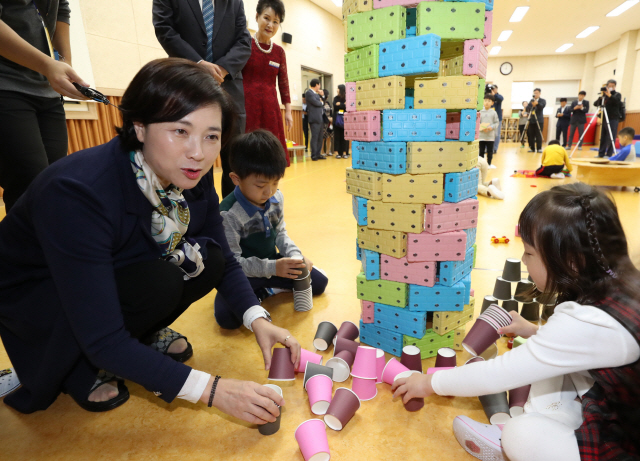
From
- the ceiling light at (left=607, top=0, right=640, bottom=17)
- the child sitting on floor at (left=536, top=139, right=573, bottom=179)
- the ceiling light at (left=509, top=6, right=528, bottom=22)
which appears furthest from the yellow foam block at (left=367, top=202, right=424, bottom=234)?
the ceiling light at (left=607, top=0, right=640, bottom=17)

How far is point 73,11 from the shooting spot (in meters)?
5.19

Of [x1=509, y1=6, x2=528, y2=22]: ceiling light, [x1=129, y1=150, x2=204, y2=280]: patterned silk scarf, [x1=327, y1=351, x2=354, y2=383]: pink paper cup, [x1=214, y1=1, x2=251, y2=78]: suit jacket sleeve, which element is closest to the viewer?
[x1=129, y1=150, x2=204, y2=280]: patterned silk scarf

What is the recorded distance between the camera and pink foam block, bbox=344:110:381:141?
1475mm

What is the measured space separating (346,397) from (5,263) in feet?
3.88

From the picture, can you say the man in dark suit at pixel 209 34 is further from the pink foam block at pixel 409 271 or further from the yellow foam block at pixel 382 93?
the pink foam block at pixel 409 271

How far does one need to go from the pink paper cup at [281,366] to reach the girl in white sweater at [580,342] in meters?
0.57

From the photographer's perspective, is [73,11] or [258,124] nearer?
[258,124]

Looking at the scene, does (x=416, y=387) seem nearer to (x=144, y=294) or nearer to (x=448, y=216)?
(x=448, y=216)

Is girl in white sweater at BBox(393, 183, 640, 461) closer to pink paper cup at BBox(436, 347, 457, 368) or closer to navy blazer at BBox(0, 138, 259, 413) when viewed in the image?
pink paper cup at BBox(436, 347, 457, 368)

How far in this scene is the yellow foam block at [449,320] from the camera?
158 centimetres

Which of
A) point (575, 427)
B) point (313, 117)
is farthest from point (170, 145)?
point (313, 117)

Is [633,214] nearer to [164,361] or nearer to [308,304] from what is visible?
[308,304]

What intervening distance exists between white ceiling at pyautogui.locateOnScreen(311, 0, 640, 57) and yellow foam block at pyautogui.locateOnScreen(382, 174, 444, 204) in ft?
38.8

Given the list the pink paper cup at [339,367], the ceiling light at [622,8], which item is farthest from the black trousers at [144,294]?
the ceiling light at [622,8]
